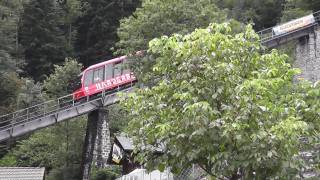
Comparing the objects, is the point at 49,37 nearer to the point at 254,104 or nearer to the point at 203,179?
the point at 203,179

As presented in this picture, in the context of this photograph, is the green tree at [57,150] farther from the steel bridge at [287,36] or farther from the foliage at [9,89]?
the steel bridge at [287,36]

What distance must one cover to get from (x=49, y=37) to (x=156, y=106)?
149 ft

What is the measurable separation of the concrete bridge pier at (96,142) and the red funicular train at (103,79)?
341 centimetres

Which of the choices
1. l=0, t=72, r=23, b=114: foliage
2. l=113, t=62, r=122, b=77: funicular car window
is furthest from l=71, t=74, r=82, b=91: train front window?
l=0, t=72, r=23, b=114: foliage

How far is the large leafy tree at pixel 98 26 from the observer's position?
55812mm

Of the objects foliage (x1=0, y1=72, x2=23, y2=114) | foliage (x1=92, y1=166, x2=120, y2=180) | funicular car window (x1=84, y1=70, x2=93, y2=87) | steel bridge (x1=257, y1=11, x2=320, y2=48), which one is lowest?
foliage (x1=92, y1=166, x2=120, y2=180)

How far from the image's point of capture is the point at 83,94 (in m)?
36.3

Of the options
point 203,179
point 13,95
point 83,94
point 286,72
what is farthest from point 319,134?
point 13,95

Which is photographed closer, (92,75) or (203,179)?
(203,179)

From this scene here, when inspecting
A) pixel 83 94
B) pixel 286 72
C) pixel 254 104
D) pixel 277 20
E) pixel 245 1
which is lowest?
pixel 254 104

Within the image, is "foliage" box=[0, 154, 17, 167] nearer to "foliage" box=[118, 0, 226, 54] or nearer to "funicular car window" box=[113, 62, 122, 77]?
"funicular car window" box=[113, 62, 122, 77]

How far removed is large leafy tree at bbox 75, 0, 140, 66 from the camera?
5581 cm

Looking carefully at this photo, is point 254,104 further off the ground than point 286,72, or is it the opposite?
point 286,72

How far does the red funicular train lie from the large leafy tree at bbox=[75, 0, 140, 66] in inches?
705
